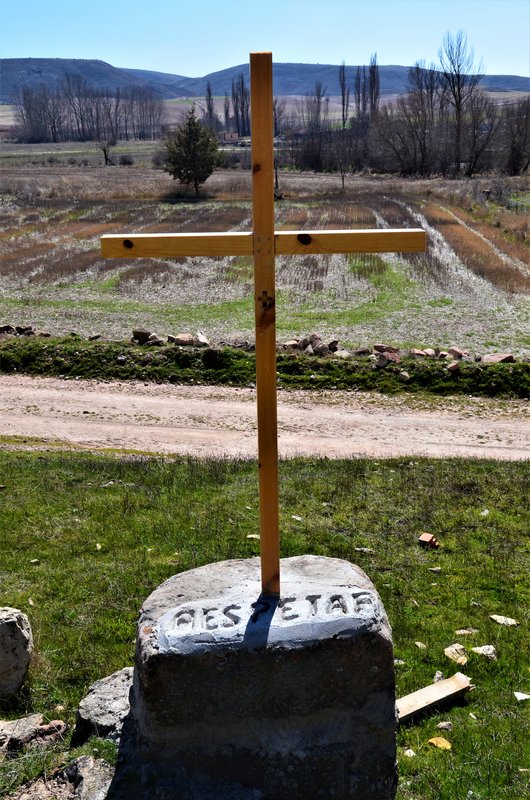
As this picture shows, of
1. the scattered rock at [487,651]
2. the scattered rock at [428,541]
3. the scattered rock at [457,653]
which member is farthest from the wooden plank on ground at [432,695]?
the scattered rock at [428,541]

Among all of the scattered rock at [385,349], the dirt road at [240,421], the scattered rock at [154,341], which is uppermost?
the scattered rock at [154,341]

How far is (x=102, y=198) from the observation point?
189 ft

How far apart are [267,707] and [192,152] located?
56641mm

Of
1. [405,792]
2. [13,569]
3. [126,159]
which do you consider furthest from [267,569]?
[126,159]

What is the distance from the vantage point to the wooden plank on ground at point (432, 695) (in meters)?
5.67

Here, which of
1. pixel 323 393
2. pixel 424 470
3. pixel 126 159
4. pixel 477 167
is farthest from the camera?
pixel 126 159

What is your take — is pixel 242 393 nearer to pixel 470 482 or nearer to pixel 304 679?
pixel 470 482

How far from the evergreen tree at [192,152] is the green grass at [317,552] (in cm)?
4866

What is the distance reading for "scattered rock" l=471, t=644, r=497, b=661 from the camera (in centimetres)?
635

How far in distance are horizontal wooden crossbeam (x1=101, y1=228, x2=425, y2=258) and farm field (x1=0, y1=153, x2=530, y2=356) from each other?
15814 millimetres

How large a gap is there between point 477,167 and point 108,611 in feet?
274

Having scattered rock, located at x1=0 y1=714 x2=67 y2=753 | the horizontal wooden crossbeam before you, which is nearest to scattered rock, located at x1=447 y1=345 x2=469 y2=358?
the horizontal wooden crossbeam

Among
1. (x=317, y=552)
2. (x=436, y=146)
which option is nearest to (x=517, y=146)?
(x=436, y=146)

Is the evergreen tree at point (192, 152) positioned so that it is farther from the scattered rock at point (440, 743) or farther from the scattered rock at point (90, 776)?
the scattered rock at point (90, 776)
